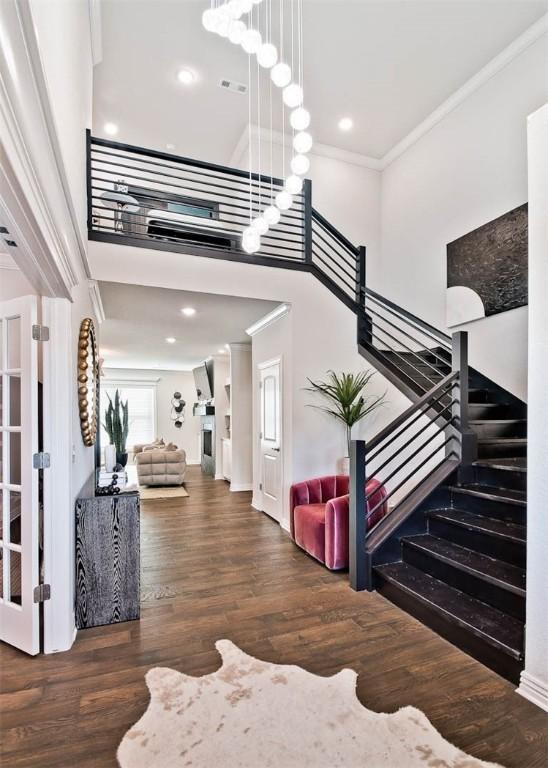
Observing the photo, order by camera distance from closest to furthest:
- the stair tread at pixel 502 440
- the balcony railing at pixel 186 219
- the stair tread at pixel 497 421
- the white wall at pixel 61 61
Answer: the white wall at pixel 61 61 < the stair tread at pixel 502 440 < the stair tread at pixel 497 421 < the balcony railing at pixel 186 219

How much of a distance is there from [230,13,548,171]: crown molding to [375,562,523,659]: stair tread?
494cm

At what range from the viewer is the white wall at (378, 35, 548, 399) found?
13.2ft

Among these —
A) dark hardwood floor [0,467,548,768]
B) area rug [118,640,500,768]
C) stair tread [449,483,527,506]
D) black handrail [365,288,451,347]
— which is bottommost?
dark hardwood floor [0,467,548,768]

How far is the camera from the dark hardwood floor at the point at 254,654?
1.66 m

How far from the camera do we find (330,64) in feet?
15.2

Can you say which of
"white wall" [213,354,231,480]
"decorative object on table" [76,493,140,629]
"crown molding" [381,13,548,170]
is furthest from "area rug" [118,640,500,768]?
"white wall" [213,354,231,480]

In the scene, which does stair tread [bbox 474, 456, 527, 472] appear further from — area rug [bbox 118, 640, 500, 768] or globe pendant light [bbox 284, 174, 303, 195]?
globe pendant light [bbox 284, 174, 303, 195]

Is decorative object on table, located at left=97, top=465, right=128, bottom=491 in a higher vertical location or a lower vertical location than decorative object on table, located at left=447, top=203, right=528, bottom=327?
lower

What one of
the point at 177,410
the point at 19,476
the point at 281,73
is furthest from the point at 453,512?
the point at 177,410

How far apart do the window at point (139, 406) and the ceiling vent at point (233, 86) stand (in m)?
7.88

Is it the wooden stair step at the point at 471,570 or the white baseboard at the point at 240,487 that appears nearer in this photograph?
the wooden stair step at the point at 471,570

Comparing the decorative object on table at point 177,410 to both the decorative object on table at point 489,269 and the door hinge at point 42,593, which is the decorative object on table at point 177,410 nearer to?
the decorative object on table at point 489,269

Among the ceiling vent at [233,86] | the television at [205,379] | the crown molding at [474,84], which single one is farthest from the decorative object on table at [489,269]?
the television at [205,379]

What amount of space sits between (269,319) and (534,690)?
414 cm
